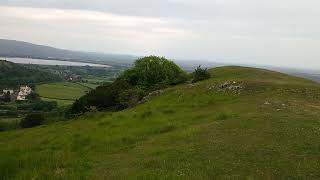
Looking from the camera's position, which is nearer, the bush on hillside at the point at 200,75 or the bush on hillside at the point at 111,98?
the bush on hillside at the point at 111,98

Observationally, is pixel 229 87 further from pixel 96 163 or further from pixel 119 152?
pixel 96 163

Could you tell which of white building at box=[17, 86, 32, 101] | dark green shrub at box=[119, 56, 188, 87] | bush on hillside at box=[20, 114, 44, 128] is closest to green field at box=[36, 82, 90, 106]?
white building at box=[17, 86, 32, 101]

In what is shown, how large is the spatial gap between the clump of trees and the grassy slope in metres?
17.0

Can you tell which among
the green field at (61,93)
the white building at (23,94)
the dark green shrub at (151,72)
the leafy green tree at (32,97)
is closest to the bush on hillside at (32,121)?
the dark green shrub at (151,72)

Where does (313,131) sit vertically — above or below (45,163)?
above

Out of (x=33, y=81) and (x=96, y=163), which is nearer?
(x=96, y=163)

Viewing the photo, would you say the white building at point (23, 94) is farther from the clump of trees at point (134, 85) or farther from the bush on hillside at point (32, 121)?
the clump of trees at point (134, 85)

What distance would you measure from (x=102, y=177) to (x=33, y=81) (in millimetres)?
172020

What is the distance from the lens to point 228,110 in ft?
103

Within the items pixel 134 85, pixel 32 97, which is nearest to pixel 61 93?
pixel 32 97

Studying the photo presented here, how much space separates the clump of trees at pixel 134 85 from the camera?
54.6 metres

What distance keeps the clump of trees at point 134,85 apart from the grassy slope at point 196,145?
17.0 m

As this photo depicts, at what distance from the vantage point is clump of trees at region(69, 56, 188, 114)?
5459 cm

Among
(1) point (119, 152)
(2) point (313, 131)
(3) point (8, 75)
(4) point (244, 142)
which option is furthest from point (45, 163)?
(3) point (8, 75)
